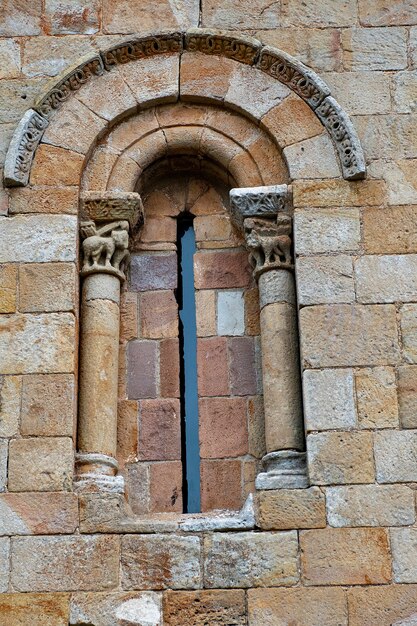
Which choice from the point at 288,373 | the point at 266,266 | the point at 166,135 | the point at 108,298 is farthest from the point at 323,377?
the point at 166,135

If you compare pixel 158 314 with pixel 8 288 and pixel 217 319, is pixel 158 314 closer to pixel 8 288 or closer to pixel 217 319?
pixel 217 319

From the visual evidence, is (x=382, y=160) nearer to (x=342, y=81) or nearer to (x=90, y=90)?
(x=342, y=81)

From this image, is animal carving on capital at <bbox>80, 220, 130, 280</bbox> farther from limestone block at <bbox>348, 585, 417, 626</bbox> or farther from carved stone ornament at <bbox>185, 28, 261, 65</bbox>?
limestone block at <bbox>348, 585, 417, 626</bbox>

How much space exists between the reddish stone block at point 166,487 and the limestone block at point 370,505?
1017 mm

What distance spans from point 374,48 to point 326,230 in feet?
4.58

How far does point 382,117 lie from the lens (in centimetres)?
866

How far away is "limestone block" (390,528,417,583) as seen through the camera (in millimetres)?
7551

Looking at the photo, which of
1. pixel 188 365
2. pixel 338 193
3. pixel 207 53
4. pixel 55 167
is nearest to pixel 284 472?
pixel 188 365

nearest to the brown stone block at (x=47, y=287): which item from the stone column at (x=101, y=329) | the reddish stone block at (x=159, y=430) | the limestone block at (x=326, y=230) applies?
the stone column at (x=101, y=329)

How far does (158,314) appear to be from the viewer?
8672 millimetres

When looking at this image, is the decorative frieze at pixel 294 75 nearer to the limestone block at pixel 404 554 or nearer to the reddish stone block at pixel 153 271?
the reddish stone block at pixel 153 271

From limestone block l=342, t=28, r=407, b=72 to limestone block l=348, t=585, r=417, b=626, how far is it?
3.43m

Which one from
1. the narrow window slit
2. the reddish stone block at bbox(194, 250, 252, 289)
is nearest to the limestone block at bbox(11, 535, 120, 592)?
the narrow window slit

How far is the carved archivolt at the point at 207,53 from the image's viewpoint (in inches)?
335
